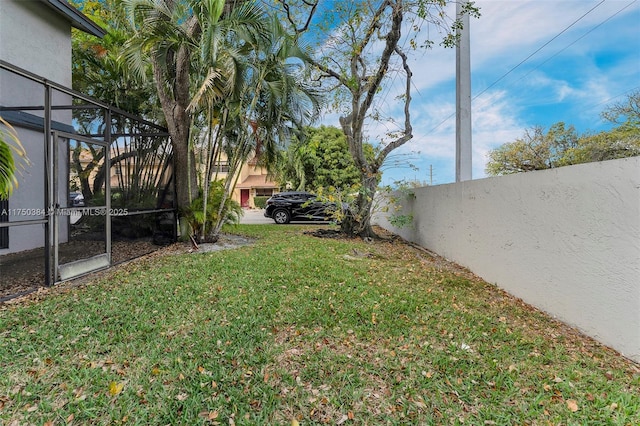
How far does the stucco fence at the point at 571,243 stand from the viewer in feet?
8.78

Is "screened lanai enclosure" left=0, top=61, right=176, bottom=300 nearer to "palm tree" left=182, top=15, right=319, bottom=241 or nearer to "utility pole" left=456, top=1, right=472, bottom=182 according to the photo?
"palm tree" left=182, top=15, right=319, bottom=241

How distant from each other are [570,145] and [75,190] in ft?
53.4

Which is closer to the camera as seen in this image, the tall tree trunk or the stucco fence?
the stucco fence

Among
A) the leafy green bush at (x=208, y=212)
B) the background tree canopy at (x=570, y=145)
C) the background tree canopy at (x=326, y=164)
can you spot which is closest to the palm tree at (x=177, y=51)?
the leafy green bush at (x=208, y=212)

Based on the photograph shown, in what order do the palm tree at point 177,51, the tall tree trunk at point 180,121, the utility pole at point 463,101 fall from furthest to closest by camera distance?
the tall tree trunk at point 180,121 → the utility pole at point 463,101 → the palm tree at point 177,51

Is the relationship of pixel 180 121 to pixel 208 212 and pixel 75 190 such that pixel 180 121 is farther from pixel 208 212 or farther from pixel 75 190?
pixel 75 190

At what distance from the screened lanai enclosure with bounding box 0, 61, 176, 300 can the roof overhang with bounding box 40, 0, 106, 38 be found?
1.76 meters

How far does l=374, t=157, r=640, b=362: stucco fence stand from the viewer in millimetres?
2676

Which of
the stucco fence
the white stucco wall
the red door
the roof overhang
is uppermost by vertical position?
the roof overhang

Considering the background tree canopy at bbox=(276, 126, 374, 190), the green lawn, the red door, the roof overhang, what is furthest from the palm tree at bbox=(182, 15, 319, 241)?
the red door

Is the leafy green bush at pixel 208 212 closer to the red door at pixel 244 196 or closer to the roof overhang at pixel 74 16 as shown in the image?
the roof overhang at pixel 74 16

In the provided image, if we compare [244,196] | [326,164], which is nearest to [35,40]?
[326,164]

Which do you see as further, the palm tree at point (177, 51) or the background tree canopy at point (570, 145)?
the background tree canopy at point (570, 145)

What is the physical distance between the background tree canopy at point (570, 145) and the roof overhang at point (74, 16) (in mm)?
13354
